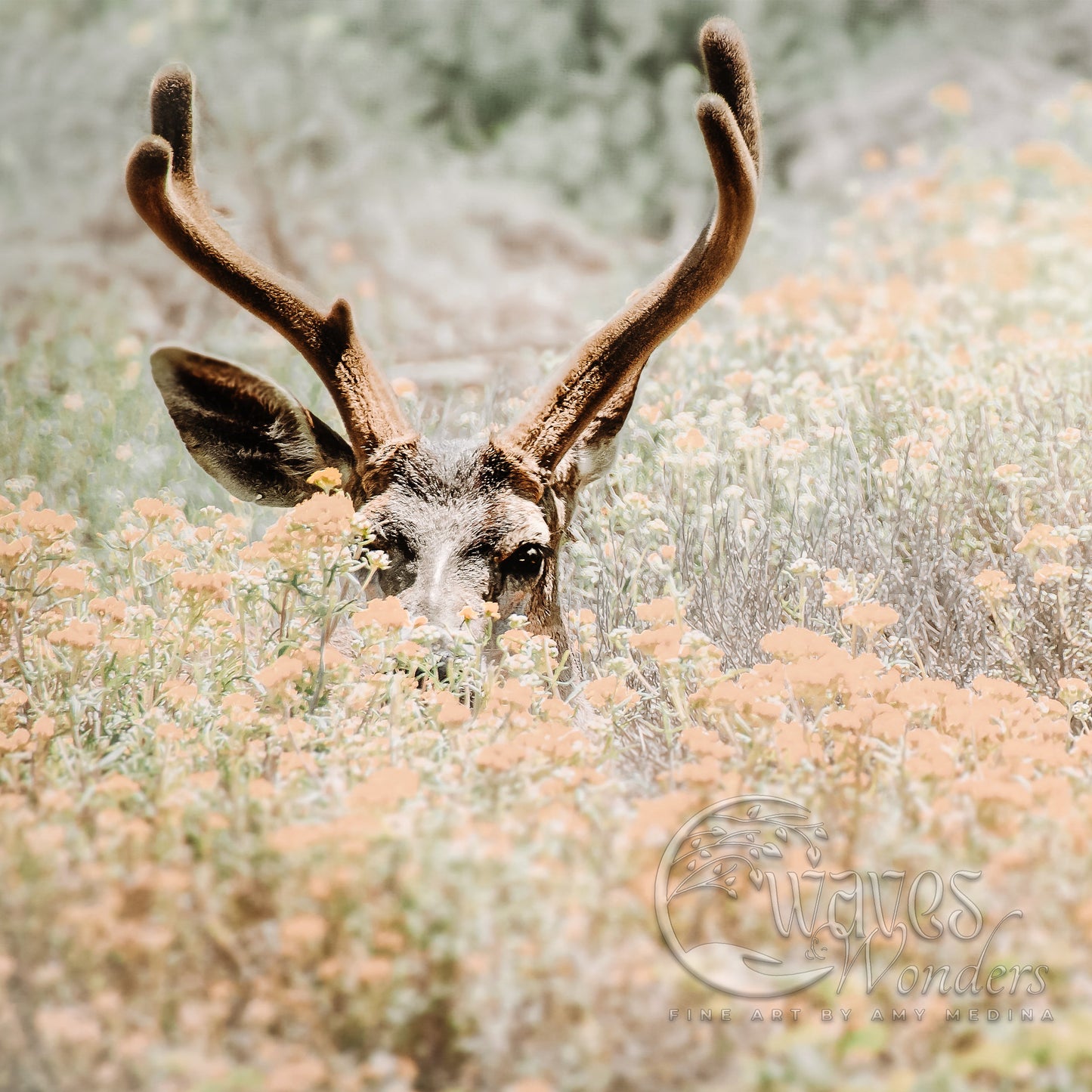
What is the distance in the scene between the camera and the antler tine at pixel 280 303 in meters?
4.15

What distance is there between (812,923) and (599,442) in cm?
236

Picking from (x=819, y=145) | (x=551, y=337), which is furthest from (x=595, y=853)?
(x=819, y=145)

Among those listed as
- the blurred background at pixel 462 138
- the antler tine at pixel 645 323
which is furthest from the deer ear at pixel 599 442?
the blurred background at pixel 462 138

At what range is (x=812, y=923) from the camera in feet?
7.64

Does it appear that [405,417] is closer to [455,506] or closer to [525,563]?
[455,506]

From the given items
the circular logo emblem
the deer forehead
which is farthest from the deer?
the circular logo emblem

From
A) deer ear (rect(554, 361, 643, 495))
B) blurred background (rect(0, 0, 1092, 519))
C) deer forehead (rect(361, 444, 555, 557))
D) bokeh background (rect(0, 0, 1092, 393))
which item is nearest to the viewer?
deer forehead (rect(361, 444, 555, 557))

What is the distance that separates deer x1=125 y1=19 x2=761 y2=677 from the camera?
3900 millimetres

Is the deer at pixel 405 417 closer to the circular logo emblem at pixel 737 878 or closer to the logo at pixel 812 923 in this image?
the circular logo emblem at pixel 737 878

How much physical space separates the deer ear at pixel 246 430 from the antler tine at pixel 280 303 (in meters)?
0.14

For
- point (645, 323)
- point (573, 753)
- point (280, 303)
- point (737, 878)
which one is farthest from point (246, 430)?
point (737, 878)

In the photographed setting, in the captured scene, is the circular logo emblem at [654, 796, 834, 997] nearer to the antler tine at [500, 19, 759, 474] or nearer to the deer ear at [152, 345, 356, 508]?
the antler tine at [500, 19, 759, 474]

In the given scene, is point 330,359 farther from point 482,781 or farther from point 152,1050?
point 152,1050

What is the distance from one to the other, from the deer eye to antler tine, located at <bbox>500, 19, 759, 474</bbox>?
1.03 ft
